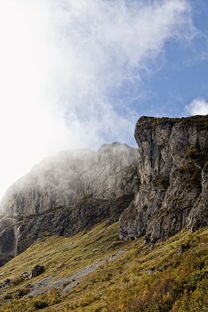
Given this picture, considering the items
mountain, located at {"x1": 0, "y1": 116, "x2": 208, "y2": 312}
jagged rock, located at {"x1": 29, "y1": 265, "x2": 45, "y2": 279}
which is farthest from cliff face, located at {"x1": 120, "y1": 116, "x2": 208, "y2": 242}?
jagged rock, located at {"x1": 29, "y1": 265, "x2": 45, "y2": 279}

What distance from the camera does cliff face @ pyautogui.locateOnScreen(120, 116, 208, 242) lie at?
212 ft

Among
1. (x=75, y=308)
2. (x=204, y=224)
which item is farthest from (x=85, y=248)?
(x=75, y=308)

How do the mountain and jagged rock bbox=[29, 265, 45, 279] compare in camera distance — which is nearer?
the mountain

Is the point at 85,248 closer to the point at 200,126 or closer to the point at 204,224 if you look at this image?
the point at 200,126

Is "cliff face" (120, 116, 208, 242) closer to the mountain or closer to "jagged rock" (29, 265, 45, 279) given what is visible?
the mountain

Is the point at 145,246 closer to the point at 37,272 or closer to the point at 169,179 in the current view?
the point at 169,179

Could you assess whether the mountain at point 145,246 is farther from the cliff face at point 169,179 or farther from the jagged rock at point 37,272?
the cliff face at point 169,179

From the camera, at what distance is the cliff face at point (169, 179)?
212ft

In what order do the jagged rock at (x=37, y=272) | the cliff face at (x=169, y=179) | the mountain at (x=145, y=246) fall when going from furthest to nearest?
the jagged rock at (x=37, y=272) → the cliff face at (x=169, y=179) → the mountain at (x=145, y=246)

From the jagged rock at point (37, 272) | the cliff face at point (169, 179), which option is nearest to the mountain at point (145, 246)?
the jagged rock at point (37, 272)

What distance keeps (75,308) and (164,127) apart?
89065 mm

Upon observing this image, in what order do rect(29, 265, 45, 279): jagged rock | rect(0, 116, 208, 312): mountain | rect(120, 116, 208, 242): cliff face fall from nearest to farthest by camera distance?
1. rect(0, 116, 208, 312): mountain
2. rect(120, 116, 208, 242): cliff face
3. rect(29, 265, 45, 279): jagged rock

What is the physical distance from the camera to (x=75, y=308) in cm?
3158

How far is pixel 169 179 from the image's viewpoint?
103 metres
